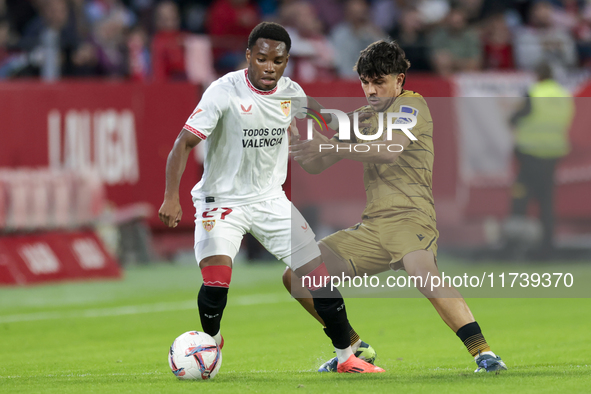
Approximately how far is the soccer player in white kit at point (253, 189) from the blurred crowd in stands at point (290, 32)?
778cm

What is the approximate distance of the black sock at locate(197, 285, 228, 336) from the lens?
545 centimetres

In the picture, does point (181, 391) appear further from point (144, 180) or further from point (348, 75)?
point (348, 75)

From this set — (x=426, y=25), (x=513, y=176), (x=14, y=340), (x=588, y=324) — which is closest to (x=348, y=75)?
(x=426, y=25)

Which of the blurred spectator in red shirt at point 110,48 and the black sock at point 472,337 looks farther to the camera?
the blurred spectator in red shirt at point 110,48

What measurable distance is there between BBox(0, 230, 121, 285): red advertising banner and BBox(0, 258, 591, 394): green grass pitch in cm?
19

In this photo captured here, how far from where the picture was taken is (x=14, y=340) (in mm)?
7672

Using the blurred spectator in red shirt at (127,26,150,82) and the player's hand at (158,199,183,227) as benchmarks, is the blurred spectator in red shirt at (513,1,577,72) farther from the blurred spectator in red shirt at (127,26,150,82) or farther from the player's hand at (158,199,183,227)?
the player's hand at (158,199,183,227)

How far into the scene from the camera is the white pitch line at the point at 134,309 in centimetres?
911

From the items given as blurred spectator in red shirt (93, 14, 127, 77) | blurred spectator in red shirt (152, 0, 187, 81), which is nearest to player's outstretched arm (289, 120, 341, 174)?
blurred spectator in red shirt (152, 0, 187, 81)

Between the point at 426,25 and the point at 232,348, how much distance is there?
32.2 feet

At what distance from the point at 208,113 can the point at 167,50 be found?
8.36 m

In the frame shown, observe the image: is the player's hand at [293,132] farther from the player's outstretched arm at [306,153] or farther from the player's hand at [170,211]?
the player's hand at [170,211]

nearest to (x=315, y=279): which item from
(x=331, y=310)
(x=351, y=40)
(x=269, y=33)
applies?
(x=331, y=310)

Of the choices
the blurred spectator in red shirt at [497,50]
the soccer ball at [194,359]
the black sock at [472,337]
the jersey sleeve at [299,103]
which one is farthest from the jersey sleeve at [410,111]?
the blurred spectator in red shirt at [497,50]
